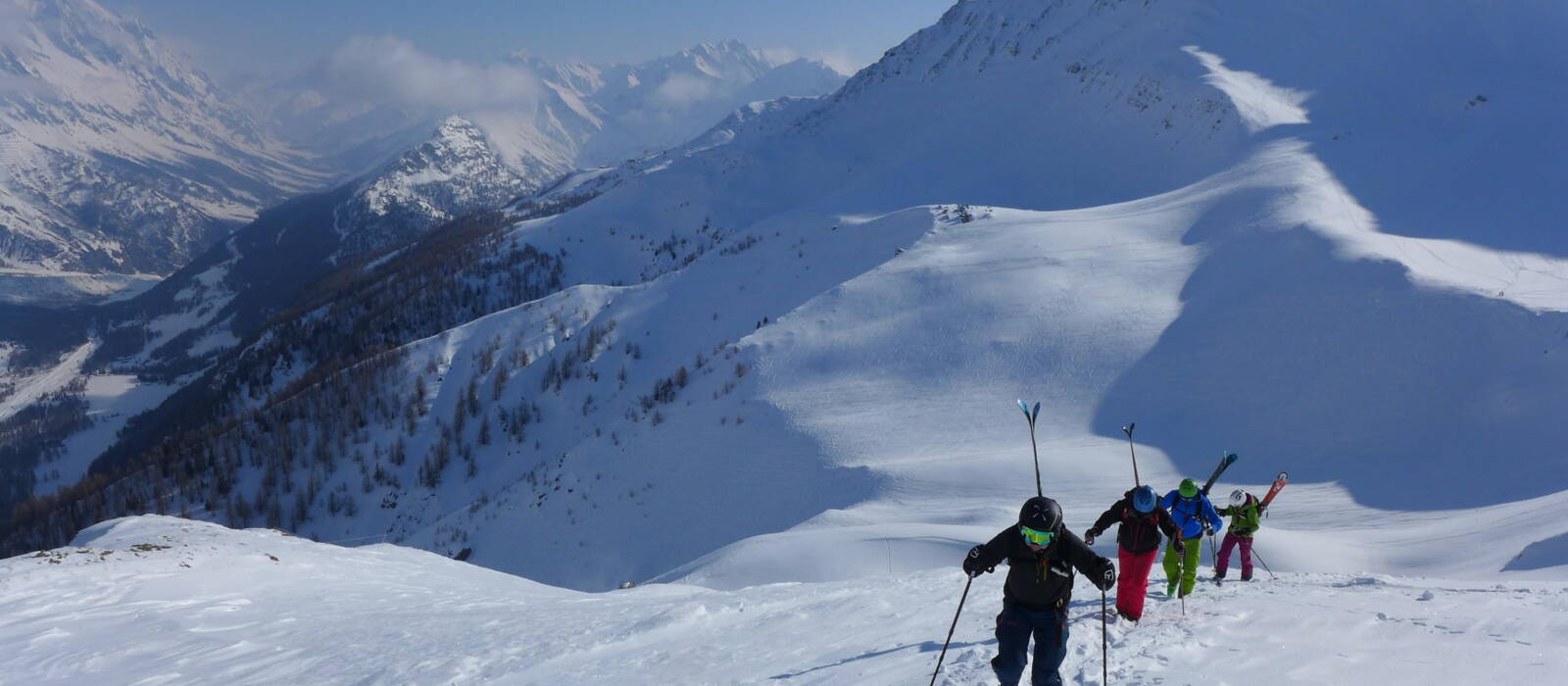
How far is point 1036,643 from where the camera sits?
7.87 metres

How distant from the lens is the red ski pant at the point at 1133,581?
10383mm

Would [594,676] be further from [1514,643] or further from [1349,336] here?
[1349,336]

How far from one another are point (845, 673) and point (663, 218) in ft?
462

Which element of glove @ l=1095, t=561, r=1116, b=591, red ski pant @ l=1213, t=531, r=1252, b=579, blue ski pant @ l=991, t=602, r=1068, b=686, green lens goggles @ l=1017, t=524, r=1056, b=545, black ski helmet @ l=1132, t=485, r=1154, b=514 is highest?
green lens goggles @ l=1017, t=524, r=1056, b=545

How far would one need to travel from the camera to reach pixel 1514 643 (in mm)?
8383

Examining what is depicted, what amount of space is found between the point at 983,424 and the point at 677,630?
2481cm

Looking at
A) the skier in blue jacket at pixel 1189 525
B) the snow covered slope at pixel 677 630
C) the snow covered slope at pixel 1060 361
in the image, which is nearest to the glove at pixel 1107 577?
the snow covered slope at pixel 677 630

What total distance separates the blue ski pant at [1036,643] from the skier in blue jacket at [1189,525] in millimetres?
4975

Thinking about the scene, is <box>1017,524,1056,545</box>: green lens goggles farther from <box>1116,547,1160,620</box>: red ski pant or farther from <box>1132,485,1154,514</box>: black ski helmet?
<box>1116,547,1160,620</box>: red ski pant

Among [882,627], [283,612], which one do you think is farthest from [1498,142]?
[283,612]

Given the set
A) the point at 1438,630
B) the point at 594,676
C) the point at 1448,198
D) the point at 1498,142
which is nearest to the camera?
the point at 1438,630

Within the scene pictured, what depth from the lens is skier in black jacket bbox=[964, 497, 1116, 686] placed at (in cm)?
756

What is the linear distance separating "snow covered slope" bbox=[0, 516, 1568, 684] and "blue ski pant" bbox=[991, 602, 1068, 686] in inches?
31.2

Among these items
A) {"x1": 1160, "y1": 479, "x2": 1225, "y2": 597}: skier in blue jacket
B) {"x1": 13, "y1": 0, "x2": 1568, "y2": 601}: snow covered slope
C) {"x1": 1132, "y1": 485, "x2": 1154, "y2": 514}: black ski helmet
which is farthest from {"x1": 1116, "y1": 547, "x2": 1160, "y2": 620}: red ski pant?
{"x1": 13, "y1": 0, "x2": 1568, "y2": 601}: snow covered slope
